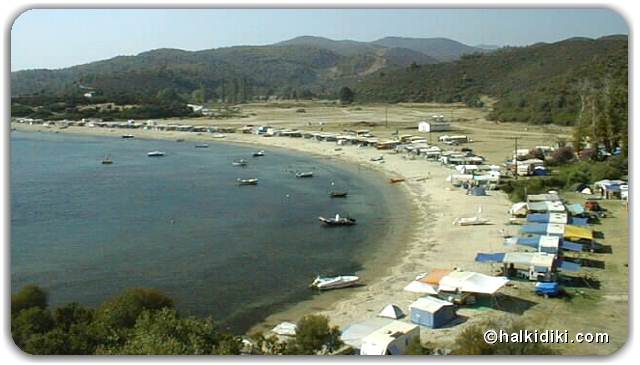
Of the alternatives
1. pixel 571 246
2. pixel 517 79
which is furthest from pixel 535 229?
pixel 517 79

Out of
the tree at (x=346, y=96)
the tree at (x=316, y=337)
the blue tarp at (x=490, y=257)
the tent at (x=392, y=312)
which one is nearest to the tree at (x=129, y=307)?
the tree at (x=316, y=337)

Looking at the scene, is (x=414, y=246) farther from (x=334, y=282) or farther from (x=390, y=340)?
(x=390, y=340)

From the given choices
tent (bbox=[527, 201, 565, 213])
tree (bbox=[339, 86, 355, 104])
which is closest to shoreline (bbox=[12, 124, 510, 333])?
tent (bbox=[527, 201, 565, 213])

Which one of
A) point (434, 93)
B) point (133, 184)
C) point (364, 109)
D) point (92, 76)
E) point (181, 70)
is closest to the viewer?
point (133, 184)

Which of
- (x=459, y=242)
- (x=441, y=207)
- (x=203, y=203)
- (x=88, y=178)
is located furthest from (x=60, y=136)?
(x=459, y=242)

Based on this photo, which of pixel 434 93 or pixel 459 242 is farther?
pixel 434 93

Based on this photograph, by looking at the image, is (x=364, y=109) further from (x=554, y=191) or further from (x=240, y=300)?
(x=240, y=300)

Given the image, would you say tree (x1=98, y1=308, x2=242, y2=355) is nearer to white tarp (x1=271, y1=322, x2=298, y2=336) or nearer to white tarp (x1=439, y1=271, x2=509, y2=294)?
white tarp (x1=271, y1=322, x2=298, y2=336)

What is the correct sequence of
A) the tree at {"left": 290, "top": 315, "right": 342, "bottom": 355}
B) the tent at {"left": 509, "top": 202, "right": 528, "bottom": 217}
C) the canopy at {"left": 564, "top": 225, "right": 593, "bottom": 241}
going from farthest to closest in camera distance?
the tent at {"left": 509, "top": 202, "right": 528, "bottom": 217}
the canopy at {"left": 564, "top": 225, "right": 593, "bottom": 241}
the tree at {"left": 290, "top": 315, "right": 342, "bottom": 355}
